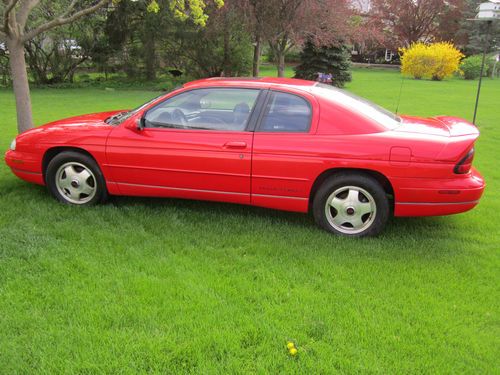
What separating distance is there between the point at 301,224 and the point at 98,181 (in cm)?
220

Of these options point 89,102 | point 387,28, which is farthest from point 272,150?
point 387,28

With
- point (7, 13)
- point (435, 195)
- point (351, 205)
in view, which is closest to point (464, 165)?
point (435, 195)

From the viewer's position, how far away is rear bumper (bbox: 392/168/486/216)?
13.6 feet

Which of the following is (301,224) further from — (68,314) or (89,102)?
(89,102)

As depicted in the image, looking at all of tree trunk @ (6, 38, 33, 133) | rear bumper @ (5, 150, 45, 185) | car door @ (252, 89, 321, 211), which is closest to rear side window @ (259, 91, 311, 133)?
car door @ (252, 89, 321, 211)

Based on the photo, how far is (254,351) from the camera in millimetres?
2805

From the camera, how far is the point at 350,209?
172 inches

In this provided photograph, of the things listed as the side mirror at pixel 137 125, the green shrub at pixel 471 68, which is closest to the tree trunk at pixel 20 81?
the side mirror at pixel 137 125

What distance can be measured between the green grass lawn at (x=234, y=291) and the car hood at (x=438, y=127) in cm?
101

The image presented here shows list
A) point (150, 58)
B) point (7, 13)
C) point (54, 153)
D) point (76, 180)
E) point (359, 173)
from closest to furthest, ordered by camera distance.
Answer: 1. point (359, 173)
2. point (76, 180)
3. point (54, 153)
4. point (7, 13)
5. point (150, 58)

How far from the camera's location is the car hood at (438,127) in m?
4.38

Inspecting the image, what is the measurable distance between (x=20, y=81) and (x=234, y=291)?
5470mm

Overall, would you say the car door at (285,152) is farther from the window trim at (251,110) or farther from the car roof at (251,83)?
the car roof at (251,83)

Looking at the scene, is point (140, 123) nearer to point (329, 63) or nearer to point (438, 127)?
point (438, 127)
